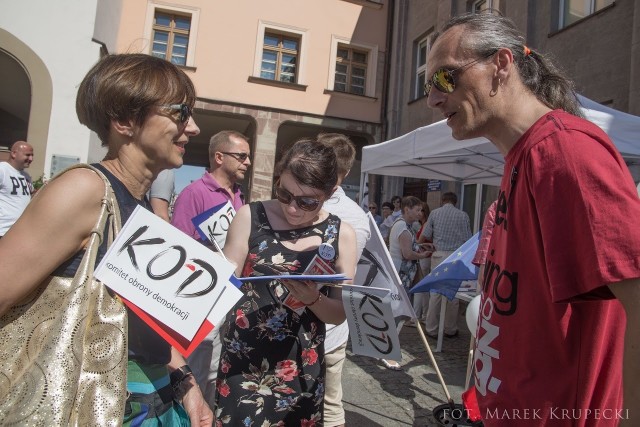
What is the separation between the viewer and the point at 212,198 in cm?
306

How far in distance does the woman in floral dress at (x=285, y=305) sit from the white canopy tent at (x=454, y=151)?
7.88ft

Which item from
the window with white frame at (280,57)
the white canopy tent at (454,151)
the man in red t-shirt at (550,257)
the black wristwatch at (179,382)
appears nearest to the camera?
the man in red t-shirt at (550,257)

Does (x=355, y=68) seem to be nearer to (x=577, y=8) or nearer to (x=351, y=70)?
(x=351, y=70)

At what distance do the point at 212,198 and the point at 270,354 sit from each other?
5.06 ft

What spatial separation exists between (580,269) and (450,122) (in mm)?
633

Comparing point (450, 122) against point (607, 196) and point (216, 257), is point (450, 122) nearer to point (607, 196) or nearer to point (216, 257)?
point (607, 196)

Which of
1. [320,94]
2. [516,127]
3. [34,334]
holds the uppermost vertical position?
[320,94]

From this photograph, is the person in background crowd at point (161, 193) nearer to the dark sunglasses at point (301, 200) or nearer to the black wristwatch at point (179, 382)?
the dark sunglasses at point (301, 200)

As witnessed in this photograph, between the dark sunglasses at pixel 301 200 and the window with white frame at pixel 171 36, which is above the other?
the window with white frame at pixel 171 36

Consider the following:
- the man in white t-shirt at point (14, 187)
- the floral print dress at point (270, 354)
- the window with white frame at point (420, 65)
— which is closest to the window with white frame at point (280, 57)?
the window with white frame at point (420, 65)

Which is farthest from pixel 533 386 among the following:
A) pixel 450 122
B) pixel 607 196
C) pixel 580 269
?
pixel 450 122

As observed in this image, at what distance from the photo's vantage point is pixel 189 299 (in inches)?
44.4

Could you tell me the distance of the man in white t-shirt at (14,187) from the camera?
4914 millimetres

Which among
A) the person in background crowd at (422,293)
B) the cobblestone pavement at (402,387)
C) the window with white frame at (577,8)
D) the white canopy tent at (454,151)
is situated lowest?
the cobblestone pavement at (402,387)
